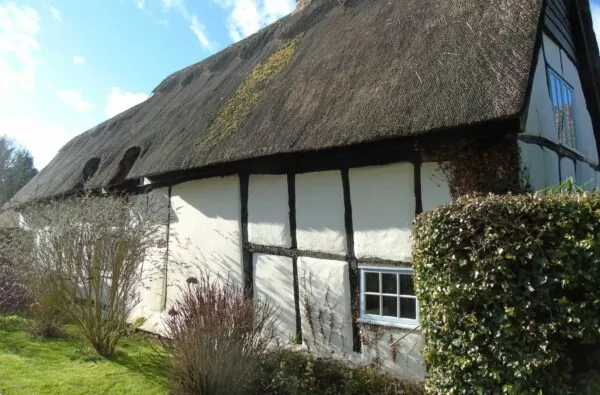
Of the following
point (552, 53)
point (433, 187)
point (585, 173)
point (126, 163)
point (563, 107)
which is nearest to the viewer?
point (433, 187)

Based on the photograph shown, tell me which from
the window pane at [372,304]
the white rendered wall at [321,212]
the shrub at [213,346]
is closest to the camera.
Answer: the shrub at [213,346]

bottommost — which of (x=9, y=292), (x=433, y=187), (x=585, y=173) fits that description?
(x=9, y=292)

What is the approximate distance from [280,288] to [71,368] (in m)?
2.98

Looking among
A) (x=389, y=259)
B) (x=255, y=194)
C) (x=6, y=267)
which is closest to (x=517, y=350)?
(x=389, y=259)

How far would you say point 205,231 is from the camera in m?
7.59

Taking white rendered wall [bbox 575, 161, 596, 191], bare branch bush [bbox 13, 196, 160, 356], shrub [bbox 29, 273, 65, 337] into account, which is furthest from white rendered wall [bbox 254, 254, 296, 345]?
white rendered wall [bbox 575, 161, 596, 191]

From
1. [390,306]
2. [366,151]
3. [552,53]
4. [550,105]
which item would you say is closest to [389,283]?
[390,306]

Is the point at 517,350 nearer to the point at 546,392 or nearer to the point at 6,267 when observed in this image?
the point at 546,392

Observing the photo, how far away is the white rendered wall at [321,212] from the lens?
5.74 meters

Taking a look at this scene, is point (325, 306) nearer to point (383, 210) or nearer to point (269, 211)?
point (383, 210)

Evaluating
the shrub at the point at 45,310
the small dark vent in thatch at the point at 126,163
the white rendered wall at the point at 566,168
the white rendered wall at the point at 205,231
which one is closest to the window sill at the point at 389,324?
the white rendered wall at the point at 205,231

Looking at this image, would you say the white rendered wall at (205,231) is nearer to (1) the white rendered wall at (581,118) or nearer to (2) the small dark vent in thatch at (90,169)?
(2) the small dark vent in thatch at (90,169)

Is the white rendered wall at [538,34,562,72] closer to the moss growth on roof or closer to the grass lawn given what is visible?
the moss growth on roof

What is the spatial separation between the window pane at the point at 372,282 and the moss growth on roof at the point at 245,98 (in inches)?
126
